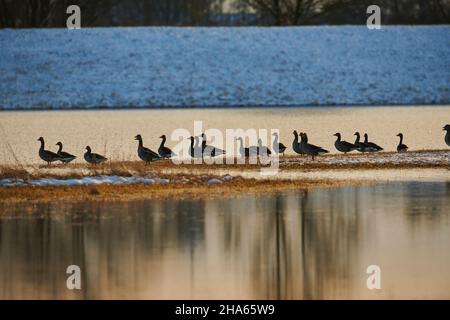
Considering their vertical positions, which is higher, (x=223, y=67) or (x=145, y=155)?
(x=223, y=67)

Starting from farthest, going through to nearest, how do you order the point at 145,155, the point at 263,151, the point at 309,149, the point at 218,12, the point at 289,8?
the point at 218,12 < the point at 289,8 < the point at 263,151 < the point at 309,149 < the point at 145,155

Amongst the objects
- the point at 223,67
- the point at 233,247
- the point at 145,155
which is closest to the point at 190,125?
the point at 145,155

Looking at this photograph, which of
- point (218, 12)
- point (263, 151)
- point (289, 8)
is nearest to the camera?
point (263, 151)

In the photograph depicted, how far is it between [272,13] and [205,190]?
5165 centimetres

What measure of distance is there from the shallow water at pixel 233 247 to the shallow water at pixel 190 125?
24.9 feet

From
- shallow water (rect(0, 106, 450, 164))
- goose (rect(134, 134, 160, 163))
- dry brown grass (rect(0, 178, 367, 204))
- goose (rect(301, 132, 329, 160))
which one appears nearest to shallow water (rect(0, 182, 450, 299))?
dry brown grass (rect(0, 178, 367, 204))

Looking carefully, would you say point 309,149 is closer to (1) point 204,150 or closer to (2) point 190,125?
(1) point 204,150

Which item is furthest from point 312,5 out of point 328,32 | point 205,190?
point 205,190

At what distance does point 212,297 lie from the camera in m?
9.97

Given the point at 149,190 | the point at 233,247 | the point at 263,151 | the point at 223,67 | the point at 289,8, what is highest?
the point at 289,8

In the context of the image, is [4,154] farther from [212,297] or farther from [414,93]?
[414,93]

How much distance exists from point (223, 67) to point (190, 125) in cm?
2002

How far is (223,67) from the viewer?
181 ft
